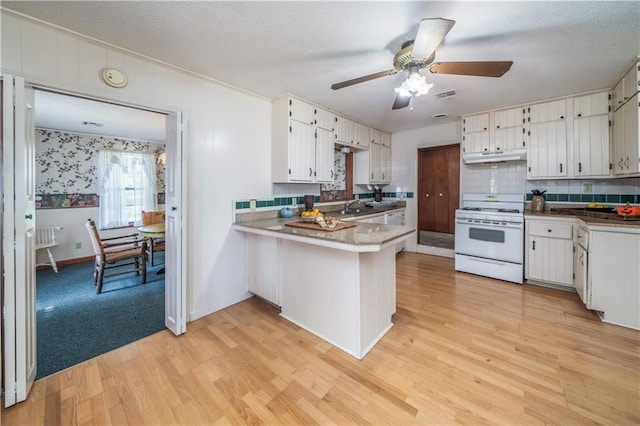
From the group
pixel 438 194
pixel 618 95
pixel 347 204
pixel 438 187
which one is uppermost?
pixel 618 95

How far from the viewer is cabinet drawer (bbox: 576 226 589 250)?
244cm

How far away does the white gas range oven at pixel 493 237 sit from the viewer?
3.26 m

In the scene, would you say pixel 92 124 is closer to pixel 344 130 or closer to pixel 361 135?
pixel 344 130

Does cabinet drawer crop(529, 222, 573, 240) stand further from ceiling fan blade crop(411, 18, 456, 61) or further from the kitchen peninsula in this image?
ceiling fan blade crop(411, 18, 456, 61)

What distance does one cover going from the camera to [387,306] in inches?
87.8

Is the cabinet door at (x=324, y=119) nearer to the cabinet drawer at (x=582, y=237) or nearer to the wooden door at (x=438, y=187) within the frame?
the wooden door at (x=438, y=187)

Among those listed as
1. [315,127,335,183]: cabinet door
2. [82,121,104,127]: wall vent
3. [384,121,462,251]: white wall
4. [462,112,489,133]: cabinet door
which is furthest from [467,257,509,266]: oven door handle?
[82,121,104,127]: wall vent

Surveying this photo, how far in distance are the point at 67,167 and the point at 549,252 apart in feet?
24.8

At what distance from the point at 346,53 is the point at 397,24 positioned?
1.57 feet

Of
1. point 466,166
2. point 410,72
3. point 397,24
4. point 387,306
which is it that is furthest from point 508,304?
point 397,24

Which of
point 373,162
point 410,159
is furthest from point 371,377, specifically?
point 410,159

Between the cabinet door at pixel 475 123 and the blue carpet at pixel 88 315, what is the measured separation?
470 cm

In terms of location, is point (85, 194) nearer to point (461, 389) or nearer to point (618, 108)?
point (461, 389)

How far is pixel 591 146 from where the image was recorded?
303 centimetres
